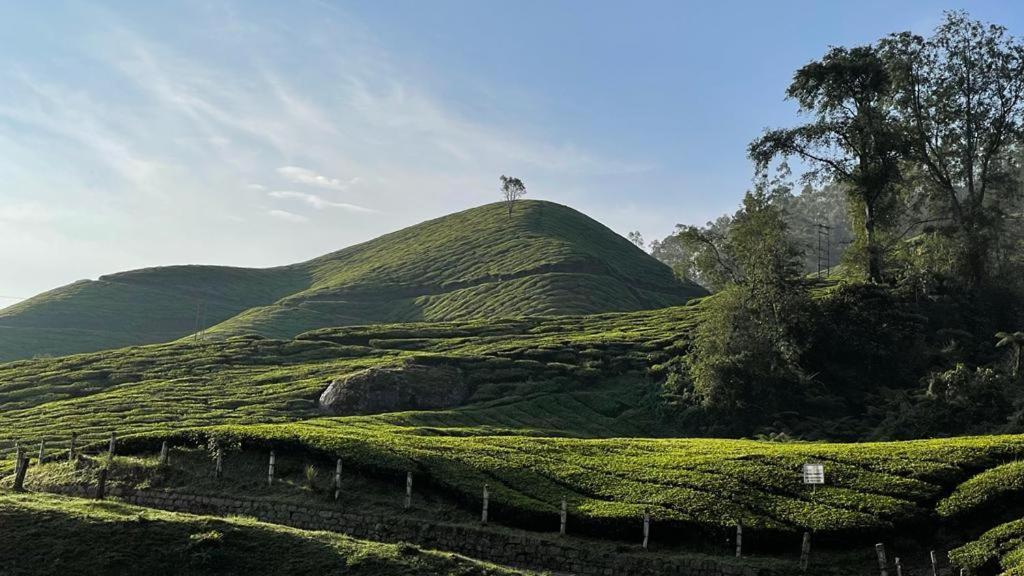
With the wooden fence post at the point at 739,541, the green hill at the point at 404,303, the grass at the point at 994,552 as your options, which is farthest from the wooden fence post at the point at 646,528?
the green hill at the point at 404,303

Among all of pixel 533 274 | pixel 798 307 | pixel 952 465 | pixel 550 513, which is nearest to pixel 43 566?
pixel 550 513

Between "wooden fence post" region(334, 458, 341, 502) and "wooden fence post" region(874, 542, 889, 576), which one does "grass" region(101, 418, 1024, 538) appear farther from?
"wooden fence post" region(874, 542, 889, 576)

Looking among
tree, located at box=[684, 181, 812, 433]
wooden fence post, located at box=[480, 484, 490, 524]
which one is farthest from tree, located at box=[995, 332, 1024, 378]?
wooden fence post, located at box=[480, 484, 490, 524]

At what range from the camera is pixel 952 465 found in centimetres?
3338

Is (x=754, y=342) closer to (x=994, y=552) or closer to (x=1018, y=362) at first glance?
(x=1018, y=362)

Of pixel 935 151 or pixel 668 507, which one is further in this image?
pixel 935 151

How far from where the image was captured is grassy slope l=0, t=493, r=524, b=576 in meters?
25.2

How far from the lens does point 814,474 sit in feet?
103

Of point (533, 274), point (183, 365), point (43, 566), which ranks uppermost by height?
point (533, 274)

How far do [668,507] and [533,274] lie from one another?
138238 mm

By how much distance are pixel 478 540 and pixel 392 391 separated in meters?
39.3

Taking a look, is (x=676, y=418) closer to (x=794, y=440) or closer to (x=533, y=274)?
(x=794, y=440)

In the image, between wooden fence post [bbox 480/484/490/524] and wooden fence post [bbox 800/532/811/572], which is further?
wooden fence post [bbox 480/484/490/524]

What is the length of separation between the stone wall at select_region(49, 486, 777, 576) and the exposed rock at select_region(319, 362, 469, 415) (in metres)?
31.4
